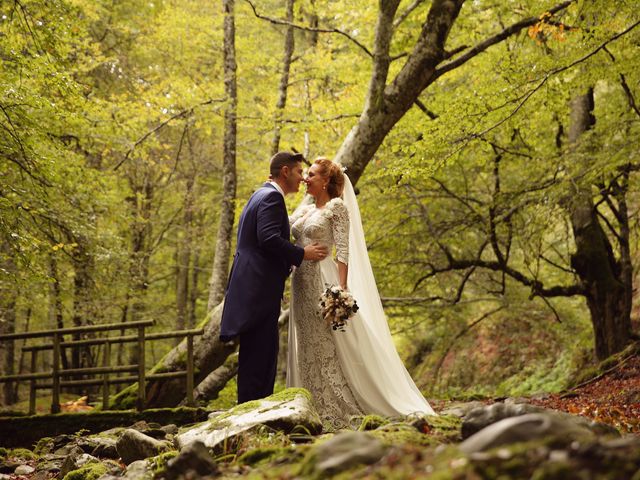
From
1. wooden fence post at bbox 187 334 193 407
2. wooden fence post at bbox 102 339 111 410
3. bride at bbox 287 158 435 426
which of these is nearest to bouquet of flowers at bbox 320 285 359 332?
bride at bbox 287 158 435 426

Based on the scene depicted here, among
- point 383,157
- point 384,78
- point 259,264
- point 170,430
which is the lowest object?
point 170,430

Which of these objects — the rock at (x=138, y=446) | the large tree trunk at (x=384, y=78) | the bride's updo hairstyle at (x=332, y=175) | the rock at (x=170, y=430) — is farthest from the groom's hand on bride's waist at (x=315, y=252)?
the large tree trunk at (x=384, y=78)

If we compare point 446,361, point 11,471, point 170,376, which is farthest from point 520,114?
point 446,361

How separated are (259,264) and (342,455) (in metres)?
3.07

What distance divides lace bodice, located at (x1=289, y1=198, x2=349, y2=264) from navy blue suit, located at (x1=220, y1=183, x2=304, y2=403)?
1.08ft

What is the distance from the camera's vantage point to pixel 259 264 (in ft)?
17.0

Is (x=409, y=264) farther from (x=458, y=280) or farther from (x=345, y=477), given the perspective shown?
(x=345, y=477)

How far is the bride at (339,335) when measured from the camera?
5.27 m

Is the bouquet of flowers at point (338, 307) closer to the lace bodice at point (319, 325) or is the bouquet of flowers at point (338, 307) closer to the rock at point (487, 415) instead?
the lace bodice at point (319, 325)

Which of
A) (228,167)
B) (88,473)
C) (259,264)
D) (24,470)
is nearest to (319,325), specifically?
(259,264)

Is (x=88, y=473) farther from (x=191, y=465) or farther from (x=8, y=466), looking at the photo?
(x=191, y=465)

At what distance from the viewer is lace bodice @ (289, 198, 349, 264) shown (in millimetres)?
5458

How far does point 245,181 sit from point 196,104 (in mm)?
5651

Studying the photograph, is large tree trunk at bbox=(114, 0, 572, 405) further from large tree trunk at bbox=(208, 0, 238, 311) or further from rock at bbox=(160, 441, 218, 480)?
rock at bbox=(160, 441, 218, 480)
